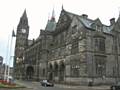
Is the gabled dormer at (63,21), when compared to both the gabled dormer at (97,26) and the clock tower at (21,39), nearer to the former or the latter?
the gabled dormer at (97,26)

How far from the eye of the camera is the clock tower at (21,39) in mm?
102650

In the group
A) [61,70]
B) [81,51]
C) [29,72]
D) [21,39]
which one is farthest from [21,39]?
[81,51]

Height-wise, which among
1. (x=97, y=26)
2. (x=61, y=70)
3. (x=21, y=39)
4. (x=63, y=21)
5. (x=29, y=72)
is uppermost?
(x=21, y=39)

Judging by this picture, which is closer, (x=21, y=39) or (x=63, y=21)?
(x=63, y=21)

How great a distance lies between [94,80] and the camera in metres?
42.7

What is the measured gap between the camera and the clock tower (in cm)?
10265

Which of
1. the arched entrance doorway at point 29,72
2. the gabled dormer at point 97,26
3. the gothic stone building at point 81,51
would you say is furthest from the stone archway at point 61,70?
the arched entrance doorway at point 29,72

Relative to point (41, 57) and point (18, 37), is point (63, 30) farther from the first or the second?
point (18, 37)

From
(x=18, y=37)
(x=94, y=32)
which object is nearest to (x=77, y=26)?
(x=94, y=32)

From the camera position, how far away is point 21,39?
104750mm

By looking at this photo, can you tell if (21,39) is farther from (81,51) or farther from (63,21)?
(81,51)

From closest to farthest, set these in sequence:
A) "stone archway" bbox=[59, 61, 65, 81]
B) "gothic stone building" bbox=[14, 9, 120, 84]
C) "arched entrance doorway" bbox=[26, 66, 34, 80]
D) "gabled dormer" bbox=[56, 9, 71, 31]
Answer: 1. "gothic stone building" bbox=[14, 9, 120, 84]
2. "stone archway" bbox=[59, 61, 65, 81]
3. "gabled dormer" bbox=[56, 9, 71, 31]
4. "arched entrance doorway" bbox=[26, 66, 34, 80]

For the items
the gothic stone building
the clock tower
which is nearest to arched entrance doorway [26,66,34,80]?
the clock tower

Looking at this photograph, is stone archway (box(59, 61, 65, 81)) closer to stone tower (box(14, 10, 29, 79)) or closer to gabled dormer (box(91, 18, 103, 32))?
A: gabled dormer (box(91, 18, 103, 32))
